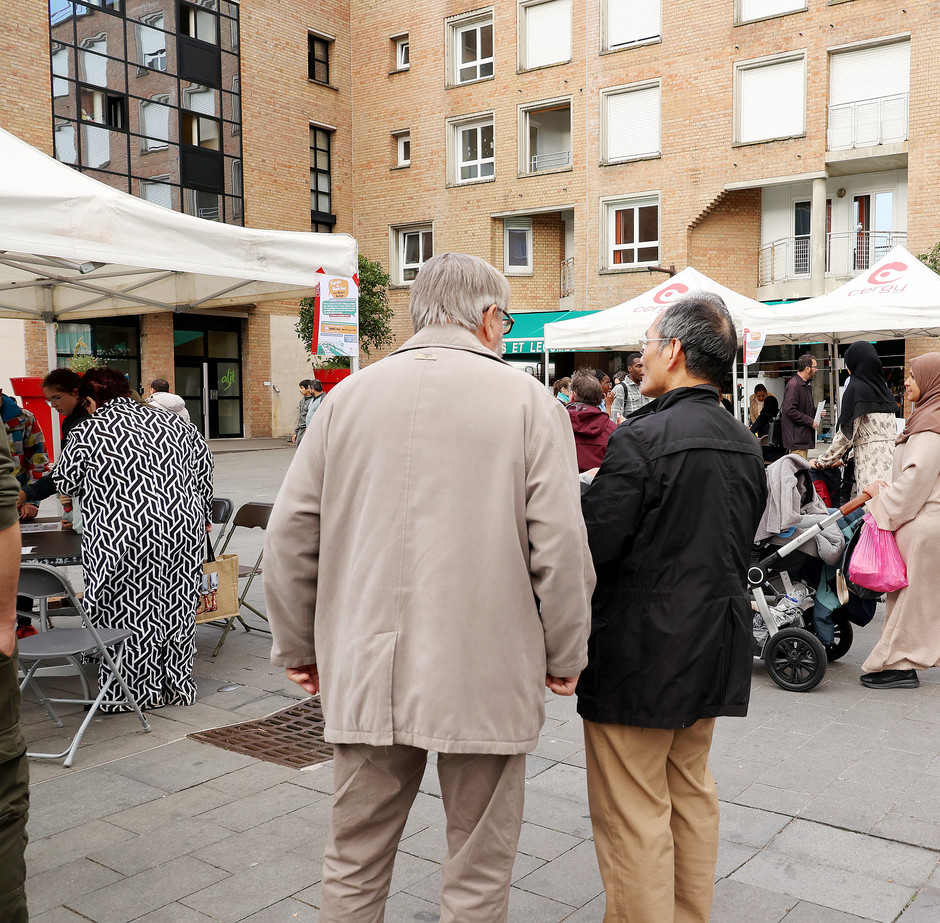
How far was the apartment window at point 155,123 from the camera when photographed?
24889mm

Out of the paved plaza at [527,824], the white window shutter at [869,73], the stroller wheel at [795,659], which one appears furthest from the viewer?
the white window shutter at [869,73]

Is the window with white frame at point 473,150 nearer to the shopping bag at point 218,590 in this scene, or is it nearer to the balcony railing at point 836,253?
the balcony railing at point 836,253

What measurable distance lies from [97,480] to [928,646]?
178 inches

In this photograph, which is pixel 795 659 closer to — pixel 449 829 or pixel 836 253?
pixel 449 829

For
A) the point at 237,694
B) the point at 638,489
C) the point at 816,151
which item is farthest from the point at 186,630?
the point at 816,151

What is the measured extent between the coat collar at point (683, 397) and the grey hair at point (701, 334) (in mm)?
50

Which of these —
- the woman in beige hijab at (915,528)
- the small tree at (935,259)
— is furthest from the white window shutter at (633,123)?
the woman in beige hijab at (915,528)

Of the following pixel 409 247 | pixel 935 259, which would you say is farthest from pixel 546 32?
pixel 935 259

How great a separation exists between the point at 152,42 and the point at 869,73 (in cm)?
1821

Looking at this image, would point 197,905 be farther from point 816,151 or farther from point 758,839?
point 816,151

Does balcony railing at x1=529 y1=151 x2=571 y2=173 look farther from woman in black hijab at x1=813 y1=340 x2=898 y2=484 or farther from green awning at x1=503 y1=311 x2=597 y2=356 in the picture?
woman in black hijab at x1=813 y1=340 x2=898 y2=484

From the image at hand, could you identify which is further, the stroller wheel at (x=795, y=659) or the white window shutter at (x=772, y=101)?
the white window shutter at (x=772, y=101)

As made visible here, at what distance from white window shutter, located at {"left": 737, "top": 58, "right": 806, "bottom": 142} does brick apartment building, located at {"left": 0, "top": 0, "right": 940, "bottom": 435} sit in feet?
0.16

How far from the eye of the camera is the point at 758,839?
3.44m
